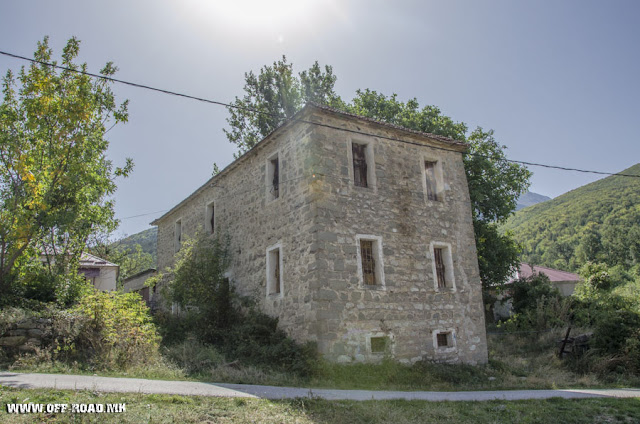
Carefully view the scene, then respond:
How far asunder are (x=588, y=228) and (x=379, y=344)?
2040 inches

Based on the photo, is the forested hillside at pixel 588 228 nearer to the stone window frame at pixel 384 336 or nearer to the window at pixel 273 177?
the window at pixel 273 177

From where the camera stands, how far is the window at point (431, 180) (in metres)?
13.9

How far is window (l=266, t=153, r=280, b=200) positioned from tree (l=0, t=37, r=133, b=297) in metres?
4.97

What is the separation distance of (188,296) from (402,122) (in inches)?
481

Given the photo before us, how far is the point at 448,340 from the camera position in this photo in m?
12.5

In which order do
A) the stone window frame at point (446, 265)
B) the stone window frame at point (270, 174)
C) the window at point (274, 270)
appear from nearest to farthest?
A: the window at point (274, 270) < the stone window frame at point (446, 265) < the stone window frame at point (270, 174)

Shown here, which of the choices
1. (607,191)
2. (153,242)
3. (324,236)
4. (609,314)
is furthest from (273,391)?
(607,191)

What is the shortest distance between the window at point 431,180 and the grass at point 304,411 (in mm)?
7123

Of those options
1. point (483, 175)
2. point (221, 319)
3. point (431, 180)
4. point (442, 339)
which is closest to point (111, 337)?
point (221, 319)

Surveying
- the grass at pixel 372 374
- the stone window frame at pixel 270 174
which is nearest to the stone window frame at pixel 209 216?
the stone window frame at pixel 270 174

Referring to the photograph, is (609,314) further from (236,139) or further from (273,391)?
(236,139)

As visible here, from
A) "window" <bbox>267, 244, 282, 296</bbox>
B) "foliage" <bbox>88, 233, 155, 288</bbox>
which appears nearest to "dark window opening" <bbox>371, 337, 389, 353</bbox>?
"window" <bbox>267, 244, 282, 296</bbox>

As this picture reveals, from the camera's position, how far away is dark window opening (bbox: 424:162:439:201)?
548 inches

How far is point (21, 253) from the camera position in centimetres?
1195
